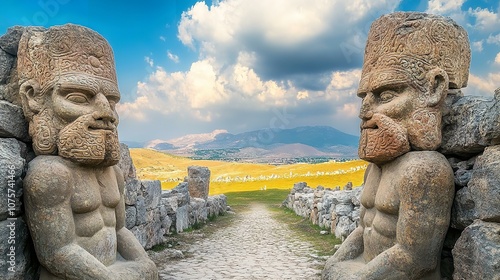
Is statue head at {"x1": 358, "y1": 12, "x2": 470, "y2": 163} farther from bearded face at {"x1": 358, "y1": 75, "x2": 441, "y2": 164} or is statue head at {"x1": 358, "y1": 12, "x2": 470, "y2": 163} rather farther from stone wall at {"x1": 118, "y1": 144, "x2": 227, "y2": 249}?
stone wall at {"x1": 118, "y1": 144, "x2": 227, "y2": 249}

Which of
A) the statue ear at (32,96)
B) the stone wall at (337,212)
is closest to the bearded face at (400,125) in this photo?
the statue ear at (32,96)

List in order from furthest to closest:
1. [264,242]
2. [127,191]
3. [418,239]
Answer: [264,242] → [127,191] → [418,239]

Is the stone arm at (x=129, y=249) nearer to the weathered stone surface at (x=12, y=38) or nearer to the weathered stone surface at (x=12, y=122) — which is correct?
the weathered stone surface at (x=12, y=122)

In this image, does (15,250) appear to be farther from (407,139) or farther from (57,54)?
(407,139)

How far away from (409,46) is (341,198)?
9.31 m

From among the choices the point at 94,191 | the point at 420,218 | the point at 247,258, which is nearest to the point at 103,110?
the point at 94,191

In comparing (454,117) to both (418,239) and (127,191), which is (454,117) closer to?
(418,239)

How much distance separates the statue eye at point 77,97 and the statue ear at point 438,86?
3596 millimetres

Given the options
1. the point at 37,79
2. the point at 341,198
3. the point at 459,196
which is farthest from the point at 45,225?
the point at 341,198

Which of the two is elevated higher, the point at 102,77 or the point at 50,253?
the point at 102,77

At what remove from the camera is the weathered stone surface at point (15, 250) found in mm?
4031

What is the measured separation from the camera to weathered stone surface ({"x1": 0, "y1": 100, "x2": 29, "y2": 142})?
442 cm

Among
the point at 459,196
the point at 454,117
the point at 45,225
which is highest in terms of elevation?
the point at 454,117

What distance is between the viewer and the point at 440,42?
4.38m
